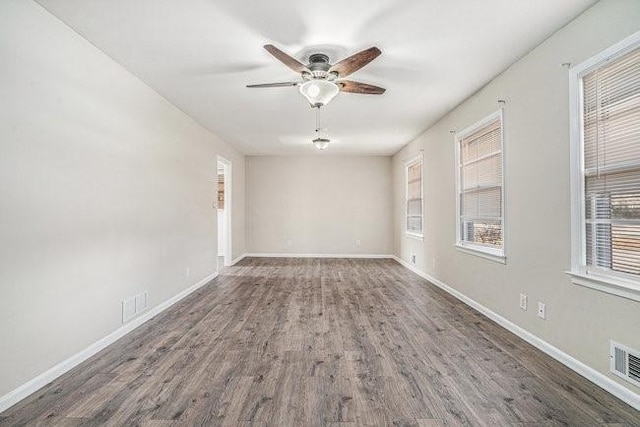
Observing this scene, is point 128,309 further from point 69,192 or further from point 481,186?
point 481,186

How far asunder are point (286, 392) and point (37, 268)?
186 cm

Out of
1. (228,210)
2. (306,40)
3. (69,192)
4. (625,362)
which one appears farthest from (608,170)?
(228,210)

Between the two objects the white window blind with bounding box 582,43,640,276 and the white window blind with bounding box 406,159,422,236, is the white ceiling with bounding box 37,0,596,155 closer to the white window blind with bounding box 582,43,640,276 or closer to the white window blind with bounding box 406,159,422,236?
the white window blind with bounding box 582,43,640,276

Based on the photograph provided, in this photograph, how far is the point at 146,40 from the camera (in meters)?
2.54

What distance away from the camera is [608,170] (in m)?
2.05

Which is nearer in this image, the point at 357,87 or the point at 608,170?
the point at 608,170

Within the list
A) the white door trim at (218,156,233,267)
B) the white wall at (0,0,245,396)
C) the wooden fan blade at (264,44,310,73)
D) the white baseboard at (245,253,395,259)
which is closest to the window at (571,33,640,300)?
the wooden fan blade at (264,44,310,73)

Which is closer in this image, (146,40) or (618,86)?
(618,86)

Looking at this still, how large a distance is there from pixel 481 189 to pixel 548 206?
117 centimetres

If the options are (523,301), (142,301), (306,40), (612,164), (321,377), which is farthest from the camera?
(142,301)

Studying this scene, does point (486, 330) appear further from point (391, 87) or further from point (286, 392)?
point (391, 87)

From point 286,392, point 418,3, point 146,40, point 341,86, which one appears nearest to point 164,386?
point 286,392

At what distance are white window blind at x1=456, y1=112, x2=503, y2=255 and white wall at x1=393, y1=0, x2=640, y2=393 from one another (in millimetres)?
172

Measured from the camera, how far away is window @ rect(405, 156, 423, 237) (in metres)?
6.06
